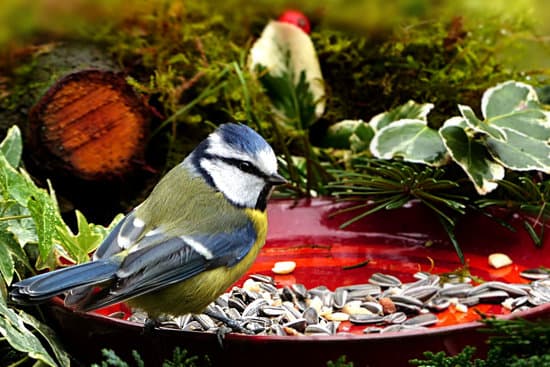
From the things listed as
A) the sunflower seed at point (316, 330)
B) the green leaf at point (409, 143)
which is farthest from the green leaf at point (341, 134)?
the sunflower seed at point (316, 330)

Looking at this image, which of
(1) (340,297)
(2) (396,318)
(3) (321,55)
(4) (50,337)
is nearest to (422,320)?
(2) (396,318)

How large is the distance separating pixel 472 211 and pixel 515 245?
0.12m

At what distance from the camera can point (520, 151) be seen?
1.77 m

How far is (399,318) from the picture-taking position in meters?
1.47

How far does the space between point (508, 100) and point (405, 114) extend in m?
0.27

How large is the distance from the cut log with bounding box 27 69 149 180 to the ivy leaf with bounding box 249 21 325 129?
366 millimetres

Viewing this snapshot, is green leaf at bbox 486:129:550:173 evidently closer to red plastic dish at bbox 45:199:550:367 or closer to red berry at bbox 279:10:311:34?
red plastic dish at bbox 45:199:550:367

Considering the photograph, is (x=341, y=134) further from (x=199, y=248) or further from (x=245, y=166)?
(x=199, y=248)

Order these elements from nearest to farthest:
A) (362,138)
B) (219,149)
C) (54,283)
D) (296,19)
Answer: (54,283) < (219,149) < (362,138) < (296,19)

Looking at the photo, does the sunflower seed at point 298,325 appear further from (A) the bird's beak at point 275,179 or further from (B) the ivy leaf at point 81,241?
(B) the ivy leaf at point 81,241

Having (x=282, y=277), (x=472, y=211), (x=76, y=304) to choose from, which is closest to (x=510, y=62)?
(x=472, y=211)

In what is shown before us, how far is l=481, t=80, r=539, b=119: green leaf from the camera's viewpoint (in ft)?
6.10

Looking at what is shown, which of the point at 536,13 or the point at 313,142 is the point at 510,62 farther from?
the point at 313,142

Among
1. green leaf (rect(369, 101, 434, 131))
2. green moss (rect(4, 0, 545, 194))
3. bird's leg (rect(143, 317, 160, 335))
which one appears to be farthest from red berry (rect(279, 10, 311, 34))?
bird's leg (rect(143, 317, 160, 335))
